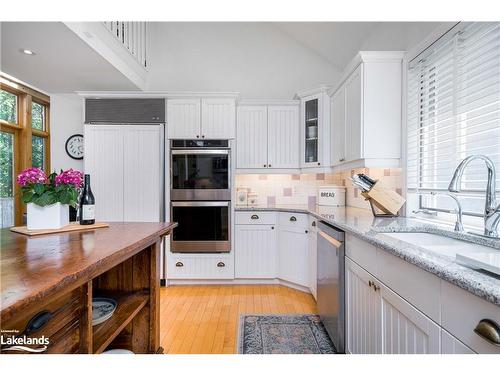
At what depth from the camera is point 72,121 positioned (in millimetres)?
3934

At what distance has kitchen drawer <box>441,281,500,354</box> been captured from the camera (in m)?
0.72

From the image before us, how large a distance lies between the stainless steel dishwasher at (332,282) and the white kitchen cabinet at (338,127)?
0.94 m

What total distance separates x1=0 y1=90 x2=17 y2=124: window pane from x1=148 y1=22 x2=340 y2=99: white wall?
1708 millimetres

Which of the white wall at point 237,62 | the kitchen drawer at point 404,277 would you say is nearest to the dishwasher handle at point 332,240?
the kitchen drawer at point 404,277

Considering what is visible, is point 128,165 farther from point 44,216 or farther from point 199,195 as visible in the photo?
point 44,216

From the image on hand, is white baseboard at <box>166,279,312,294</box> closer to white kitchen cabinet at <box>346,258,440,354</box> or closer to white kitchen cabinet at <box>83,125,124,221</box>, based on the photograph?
white kitchen cabinet at <box>83,125,124,221</box>

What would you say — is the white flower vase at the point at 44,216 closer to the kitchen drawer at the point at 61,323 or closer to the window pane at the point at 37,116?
the kitchen drawer at the point at 61,323

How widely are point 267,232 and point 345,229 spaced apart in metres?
1.70

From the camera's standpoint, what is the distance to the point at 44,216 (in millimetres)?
1435

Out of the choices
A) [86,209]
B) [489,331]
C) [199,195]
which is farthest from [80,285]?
[199,195]

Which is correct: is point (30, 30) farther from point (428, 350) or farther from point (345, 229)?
point (428, 350)

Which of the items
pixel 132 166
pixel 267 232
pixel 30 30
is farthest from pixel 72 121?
pixel 267 232

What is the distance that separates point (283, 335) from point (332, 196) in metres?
1.70

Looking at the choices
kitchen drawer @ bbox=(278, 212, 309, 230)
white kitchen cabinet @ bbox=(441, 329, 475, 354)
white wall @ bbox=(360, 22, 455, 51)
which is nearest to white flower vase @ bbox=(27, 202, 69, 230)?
white kitchen cabinet @ bbox=(441, 329, 475, 354)
